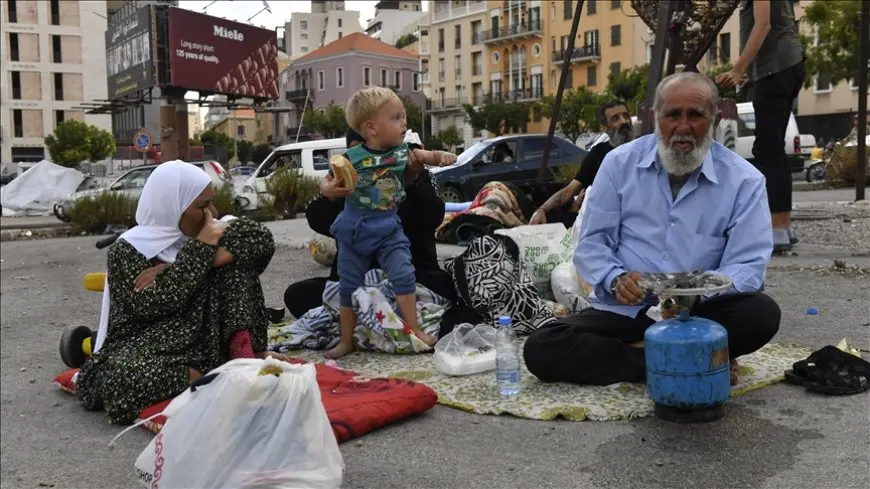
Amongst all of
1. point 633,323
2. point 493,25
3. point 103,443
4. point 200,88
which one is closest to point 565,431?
point 633,323

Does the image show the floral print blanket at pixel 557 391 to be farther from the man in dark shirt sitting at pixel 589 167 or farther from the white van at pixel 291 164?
the white van at pixel 291 164

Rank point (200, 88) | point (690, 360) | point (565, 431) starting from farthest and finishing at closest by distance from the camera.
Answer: point (200, 88) < point (565, 431) < point (690, 360)

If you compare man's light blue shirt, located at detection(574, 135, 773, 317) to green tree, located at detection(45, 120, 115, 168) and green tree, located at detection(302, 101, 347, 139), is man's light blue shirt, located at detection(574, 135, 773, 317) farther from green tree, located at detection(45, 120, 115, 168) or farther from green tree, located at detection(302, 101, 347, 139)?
green tree, located at detection(45, 120, 115, 168)

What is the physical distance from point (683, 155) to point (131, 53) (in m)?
41.2

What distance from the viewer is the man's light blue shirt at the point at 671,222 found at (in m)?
3.09

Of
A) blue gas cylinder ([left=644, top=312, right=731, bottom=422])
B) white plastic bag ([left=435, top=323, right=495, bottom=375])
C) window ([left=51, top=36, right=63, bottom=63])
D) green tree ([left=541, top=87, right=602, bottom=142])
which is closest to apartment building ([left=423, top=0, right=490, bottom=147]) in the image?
green tree ([left=541, top=87, right=602, bottom=142])

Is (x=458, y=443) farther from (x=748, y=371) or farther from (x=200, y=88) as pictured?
(x=200, y=88)

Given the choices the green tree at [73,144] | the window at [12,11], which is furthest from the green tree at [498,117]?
the window at [12,11]

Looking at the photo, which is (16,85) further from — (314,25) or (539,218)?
(314,25)

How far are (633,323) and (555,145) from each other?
9724 mm

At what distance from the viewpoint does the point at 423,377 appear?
150 inches

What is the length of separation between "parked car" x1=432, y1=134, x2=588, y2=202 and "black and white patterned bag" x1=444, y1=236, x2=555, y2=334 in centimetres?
566

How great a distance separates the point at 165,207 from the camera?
3463 millimetres

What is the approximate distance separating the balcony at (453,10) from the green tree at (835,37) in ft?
137
